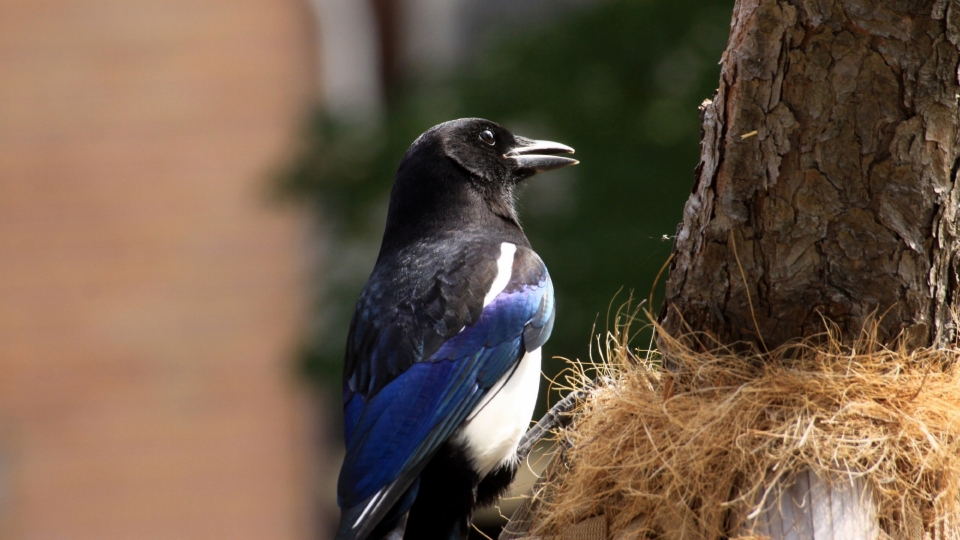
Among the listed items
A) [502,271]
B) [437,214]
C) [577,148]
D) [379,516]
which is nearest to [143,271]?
[577,148]

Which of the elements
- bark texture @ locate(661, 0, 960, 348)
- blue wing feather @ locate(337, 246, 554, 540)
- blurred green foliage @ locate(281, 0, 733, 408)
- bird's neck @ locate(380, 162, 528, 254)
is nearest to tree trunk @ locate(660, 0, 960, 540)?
bark texture @ locate(661, 0, 960, 348)

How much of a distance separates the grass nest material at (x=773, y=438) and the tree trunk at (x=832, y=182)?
0.16 ft

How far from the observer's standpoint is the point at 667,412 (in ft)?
7.56

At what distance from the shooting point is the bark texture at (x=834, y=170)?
6.98 ft

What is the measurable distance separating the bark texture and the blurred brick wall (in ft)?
19.4

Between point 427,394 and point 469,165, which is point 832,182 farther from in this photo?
point 469,165

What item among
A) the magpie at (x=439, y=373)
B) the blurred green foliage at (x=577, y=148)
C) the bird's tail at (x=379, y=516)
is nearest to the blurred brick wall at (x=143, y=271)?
the blurred green foliage at (x=577, y=148)

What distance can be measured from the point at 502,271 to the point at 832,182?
1.04m

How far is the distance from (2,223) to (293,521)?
3.12 meters

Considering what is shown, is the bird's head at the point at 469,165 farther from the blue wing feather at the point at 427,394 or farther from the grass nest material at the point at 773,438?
the grass nest material at the point at 773,438

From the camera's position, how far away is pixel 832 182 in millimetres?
2203

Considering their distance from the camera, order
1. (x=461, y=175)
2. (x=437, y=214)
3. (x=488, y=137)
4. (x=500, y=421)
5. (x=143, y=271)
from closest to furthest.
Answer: (x=500, y=421), (x=437, y=214), (x=461, y=175), (x=488, y=137), (x=143, y=271)

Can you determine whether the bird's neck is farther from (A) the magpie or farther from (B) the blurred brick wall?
(B) the blurred brick wall

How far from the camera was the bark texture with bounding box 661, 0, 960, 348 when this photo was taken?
2.13m
